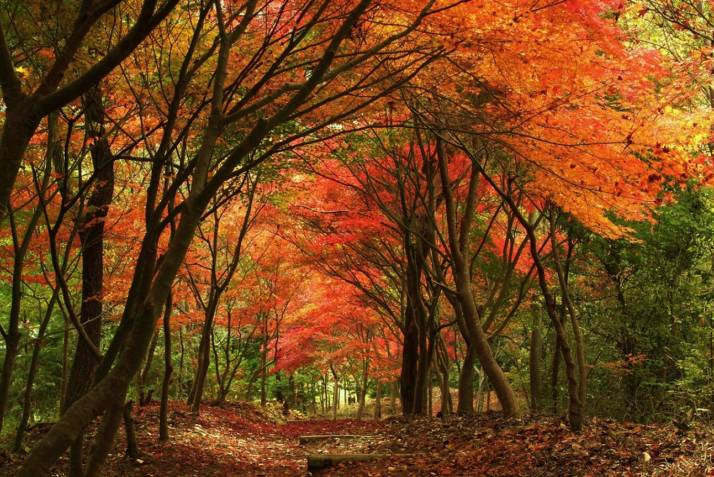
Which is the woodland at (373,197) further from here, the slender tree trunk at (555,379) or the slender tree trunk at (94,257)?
the slender tree trunk at (555,379)

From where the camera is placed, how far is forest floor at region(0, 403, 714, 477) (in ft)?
18.8

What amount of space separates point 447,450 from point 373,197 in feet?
18.1

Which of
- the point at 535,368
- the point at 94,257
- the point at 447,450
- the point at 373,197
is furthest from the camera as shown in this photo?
the point at 535,368

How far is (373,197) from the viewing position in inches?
489

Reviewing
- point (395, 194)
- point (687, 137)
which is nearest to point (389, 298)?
point (395, 194)

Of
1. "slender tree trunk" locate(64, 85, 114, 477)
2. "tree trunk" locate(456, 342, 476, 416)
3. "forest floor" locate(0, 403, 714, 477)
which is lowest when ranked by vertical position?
"forest floor" locate(0, 403, 714, 477)

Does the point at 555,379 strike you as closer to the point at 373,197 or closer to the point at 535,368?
the point at 535,368

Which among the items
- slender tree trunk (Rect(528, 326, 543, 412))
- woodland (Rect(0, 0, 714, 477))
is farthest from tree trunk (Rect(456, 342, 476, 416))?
slender tree trunk (Rect(528, 326, 543, 412))

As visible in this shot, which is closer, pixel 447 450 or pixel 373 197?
pixel 447 450

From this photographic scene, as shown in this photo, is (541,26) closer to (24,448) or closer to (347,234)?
(24,448)

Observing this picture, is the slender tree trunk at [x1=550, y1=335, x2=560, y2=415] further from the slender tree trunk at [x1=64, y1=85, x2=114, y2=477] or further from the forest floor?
the slender tree trunk at [x1=64, y1=85, x2=114, y2=477]

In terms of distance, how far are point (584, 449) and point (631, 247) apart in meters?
6.62

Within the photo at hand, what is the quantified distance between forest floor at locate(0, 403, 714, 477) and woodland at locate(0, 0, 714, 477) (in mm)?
51

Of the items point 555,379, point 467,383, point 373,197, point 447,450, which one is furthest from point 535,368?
point 447,450
